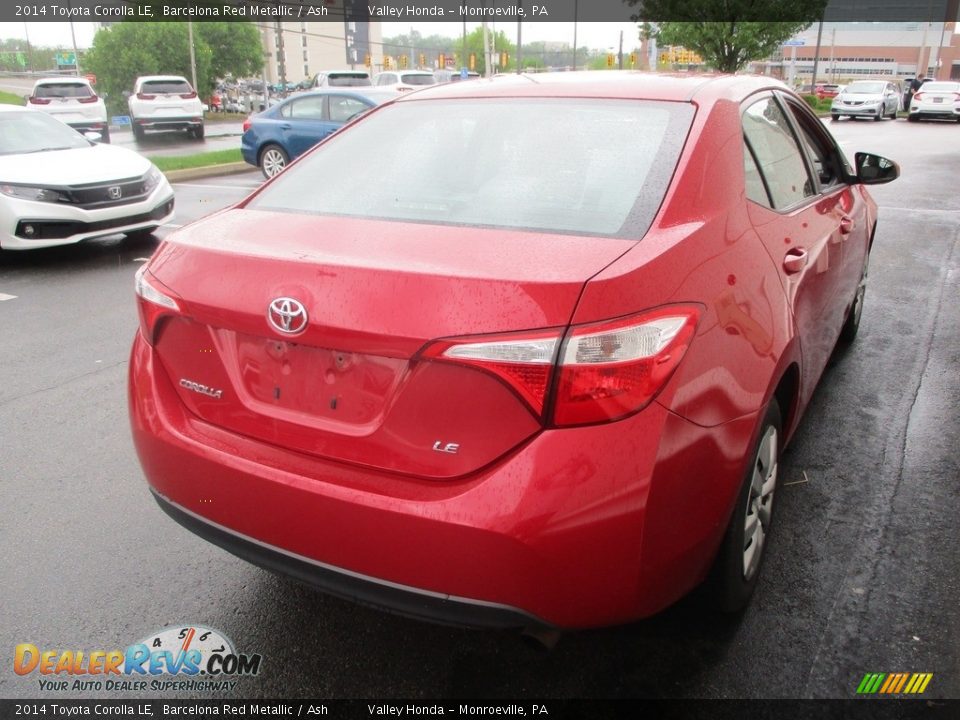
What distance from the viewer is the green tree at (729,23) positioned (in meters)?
27.6

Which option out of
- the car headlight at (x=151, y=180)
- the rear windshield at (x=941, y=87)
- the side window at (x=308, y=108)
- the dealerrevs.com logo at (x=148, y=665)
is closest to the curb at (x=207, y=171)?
the side window at (x=308, y=108)

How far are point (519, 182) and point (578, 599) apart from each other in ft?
3.99

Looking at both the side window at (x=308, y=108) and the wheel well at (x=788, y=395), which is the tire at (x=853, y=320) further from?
the side window at (x=308, y=108)

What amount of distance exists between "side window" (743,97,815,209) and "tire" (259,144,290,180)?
12355mm

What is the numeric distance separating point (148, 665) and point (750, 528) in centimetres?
186

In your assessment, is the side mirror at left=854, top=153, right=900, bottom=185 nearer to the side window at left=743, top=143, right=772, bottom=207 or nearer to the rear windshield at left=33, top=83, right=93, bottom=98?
the side window at left=743, top=143, right=772, bottom=207

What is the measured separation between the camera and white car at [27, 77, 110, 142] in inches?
851

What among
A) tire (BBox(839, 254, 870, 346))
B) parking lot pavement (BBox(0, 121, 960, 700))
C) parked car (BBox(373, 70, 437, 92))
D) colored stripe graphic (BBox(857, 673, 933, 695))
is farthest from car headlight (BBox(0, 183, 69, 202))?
parked car (BBox(373, 70, 437, 92))

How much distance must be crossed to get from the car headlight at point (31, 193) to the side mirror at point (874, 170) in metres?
6.73

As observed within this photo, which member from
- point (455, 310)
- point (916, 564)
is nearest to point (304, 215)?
point (455, 310)

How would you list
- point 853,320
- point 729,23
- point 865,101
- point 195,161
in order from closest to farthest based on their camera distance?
point 853,320 < point 195,161 < point 729,23 < point 865,101

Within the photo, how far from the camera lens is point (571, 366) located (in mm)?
1795

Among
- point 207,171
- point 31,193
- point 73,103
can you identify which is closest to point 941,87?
point 207,171

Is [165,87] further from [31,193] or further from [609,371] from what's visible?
[609,371]
